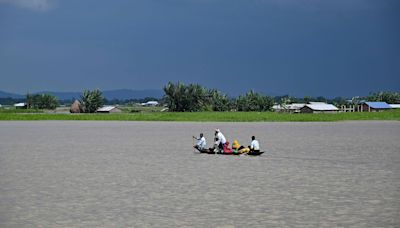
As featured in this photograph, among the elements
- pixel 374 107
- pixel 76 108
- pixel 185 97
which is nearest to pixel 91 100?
pixel 76 108

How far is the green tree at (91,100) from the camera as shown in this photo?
13200cm

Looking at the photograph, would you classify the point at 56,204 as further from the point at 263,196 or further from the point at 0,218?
the point at 263,196

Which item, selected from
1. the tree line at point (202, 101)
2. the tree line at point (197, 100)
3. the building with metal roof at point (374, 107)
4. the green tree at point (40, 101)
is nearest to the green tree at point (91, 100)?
the tree line at point (197, 100)

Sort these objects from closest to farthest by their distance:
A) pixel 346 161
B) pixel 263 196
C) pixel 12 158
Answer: pixel 263 196
pixel 346 161
pixel 12 158

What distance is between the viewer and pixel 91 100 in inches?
5202

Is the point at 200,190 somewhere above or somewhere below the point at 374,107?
below

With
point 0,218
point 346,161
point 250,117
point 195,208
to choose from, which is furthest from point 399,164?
point 250,117

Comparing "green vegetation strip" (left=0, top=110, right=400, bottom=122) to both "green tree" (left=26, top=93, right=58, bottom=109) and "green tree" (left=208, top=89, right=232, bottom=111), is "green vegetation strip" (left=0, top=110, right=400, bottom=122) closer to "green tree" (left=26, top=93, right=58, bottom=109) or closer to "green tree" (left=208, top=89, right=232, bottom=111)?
"green tree" (left=208, top=89, right=232, bottom=111)

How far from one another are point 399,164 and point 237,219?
12.5 metres

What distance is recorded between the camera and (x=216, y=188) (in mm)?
15625

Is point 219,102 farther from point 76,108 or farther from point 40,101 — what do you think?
point 40,101

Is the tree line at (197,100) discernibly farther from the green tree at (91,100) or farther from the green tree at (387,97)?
the green tree at (387,97)

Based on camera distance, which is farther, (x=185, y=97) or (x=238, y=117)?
(x=185, y=97)

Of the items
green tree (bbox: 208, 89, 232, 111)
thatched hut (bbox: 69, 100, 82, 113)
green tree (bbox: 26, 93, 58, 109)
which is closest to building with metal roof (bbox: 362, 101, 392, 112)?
green tree (bbox: 208, 89, 232, 111)
